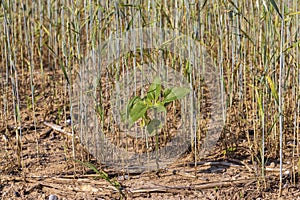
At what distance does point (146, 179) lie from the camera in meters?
1.87

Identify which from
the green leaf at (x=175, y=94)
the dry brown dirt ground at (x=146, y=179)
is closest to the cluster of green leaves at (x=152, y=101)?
the green leaf at (x=175, y=94)

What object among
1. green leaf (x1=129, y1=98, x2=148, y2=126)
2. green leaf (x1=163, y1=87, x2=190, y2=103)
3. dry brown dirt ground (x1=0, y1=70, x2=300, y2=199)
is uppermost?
green leaf (x1=163, y1=87, x2=190, y2=103)

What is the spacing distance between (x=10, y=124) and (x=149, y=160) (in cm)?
89

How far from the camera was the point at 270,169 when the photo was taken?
1.83 m

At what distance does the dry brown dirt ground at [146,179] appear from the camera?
69.6 inches

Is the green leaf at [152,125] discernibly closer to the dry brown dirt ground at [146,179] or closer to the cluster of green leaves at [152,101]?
the cluster of green leaves at [152,101]

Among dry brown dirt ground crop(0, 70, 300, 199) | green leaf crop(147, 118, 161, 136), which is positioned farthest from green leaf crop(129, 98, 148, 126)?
dry brown dirt ground crop(0, 70, 300, 199)

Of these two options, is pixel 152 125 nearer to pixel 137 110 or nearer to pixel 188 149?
pixel 137 110

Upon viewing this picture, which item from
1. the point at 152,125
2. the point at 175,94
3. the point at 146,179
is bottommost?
the point at 146,179

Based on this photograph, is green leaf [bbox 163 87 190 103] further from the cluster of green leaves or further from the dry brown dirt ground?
the dry brown dirt ground

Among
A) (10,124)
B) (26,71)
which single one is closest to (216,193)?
(10,124)

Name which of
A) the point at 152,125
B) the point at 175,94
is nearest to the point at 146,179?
the point at 152,125

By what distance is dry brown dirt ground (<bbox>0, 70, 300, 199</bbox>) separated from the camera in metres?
1.77

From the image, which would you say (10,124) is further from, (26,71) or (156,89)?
(156,89)
